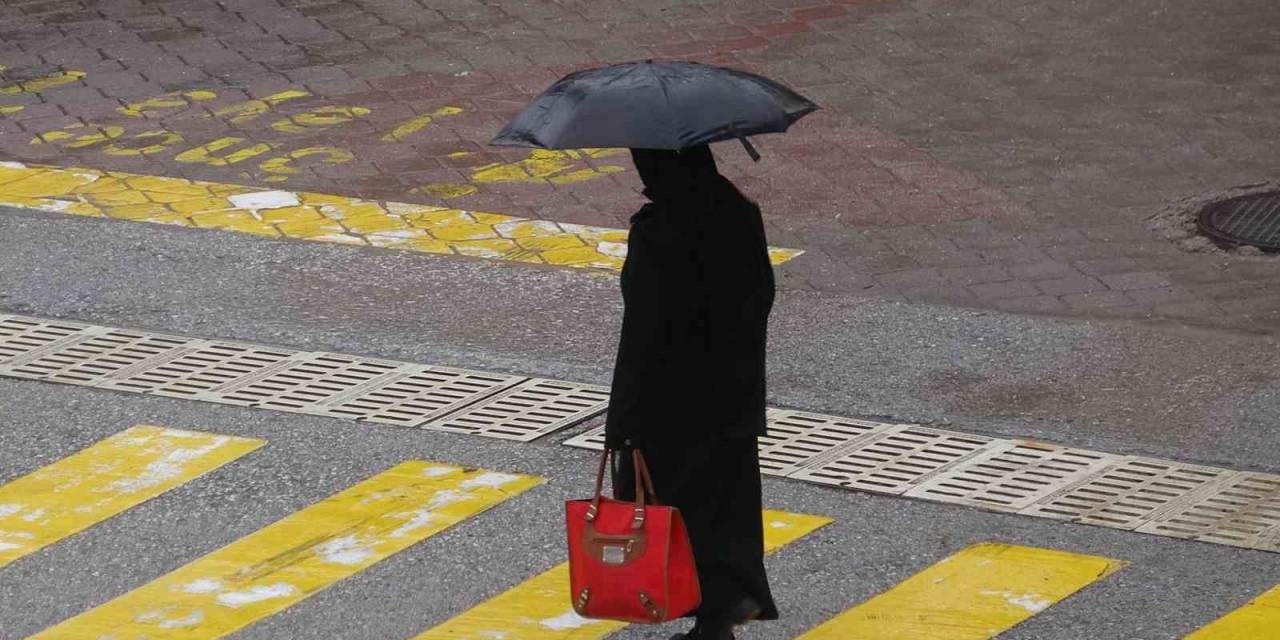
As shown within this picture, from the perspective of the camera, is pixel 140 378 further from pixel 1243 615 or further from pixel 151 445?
pixel 1243 615

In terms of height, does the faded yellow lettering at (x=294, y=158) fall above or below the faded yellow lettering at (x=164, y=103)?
below

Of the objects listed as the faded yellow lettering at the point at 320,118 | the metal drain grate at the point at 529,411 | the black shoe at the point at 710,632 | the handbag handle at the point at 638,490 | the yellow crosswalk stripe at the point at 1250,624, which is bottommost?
the yellow crosswalk stripe at the point at 1250,624

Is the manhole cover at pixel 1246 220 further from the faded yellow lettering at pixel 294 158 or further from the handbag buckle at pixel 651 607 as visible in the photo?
the handbag buckle at pixel 651 607

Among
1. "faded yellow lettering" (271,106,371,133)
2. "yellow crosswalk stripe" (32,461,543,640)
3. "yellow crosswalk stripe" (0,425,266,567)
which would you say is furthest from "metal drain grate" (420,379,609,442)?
"faded yellow lettering" (271,106,371,133)

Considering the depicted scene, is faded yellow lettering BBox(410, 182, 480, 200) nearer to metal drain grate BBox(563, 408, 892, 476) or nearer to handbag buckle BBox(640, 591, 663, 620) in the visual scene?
metal drain grate BBox(563, 408, 892, 476)

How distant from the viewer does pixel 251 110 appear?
12.0m

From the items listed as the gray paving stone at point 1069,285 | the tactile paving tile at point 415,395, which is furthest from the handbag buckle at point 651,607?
the gray paving stone at point 1069,285

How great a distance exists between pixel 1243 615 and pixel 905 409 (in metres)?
1.99

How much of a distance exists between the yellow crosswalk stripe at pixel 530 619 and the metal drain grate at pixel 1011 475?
4.57ft

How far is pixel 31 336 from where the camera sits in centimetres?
866

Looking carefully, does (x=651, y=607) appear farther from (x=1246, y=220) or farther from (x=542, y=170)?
(x=542, y=170)

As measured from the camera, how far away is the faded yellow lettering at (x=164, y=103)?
472 inches

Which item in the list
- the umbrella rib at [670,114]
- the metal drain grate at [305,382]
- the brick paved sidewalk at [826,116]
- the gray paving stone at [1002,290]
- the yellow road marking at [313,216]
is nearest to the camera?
the umbrella rib at [670,114]

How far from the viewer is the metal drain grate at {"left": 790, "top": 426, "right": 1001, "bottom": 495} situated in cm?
707
